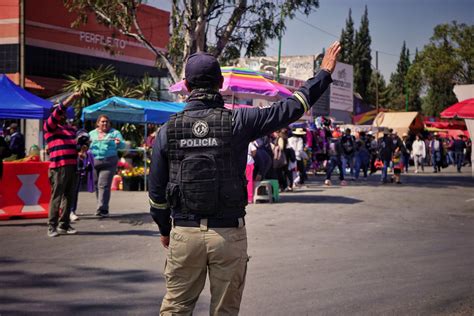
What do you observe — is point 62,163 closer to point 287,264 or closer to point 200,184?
point 287,264

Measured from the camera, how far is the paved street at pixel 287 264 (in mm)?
5664

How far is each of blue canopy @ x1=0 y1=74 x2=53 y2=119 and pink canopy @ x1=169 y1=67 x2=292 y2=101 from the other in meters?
3.27

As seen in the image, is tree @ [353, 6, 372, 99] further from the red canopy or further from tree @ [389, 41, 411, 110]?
the red canopy

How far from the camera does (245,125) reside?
3578 millimetres

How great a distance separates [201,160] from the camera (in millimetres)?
3516

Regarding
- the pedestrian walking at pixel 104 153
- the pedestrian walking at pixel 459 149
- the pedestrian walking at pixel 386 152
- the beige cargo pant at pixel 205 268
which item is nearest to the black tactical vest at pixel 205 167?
the beige cargo pant at pixel 205 268

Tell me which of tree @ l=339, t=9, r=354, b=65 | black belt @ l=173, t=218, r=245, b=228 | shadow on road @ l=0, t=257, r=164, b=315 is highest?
tree @ l=339, t=9, r=354, b=65

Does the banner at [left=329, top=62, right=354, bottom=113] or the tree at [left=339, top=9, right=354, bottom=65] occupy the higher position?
the tree at [left=339, top=9, right=354, bottom=65]

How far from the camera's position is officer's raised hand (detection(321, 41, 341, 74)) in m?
3.77

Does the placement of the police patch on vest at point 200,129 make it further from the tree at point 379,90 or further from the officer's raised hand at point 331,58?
the tree at point 379,90

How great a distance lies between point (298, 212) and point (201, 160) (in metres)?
9.43

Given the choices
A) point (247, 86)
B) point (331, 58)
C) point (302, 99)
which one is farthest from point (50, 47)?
point (302, 99)

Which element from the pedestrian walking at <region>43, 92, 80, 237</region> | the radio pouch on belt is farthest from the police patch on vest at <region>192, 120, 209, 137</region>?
the pedestrian walking at <region>43, 92, 80, 237</region>

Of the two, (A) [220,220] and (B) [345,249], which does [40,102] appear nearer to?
(B) [345,249]
